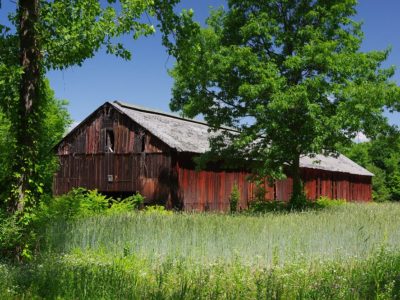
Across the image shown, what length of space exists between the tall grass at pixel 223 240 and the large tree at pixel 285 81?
24.5 feet

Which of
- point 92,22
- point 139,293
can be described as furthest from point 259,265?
point 92,22

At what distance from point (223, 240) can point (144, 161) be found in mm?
16972

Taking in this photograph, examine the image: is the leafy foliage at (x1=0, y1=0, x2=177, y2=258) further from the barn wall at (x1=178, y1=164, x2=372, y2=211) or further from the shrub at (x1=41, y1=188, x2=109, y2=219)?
the barn wall at (x1=178, y1=164, x2=372, y2=211)

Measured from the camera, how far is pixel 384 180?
57.9m

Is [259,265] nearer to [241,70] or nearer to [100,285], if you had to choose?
[100,285]

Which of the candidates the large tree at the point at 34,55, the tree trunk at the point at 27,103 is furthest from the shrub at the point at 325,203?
the tree trunk at the point at 27,103

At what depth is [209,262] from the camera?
933 cm

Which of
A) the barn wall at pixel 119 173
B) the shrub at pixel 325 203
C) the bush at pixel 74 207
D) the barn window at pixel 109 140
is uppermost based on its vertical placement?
the barn window at pixel 109 140

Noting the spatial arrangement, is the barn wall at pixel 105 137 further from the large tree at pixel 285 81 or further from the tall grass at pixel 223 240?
the tall grass at pixel 223 240

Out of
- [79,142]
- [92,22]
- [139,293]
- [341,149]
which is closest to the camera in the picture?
[139,293]

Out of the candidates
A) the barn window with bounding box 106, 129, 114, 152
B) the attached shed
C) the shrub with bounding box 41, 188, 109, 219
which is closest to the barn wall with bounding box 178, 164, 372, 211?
the attached shed

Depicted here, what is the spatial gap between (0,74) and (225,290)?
259 inches

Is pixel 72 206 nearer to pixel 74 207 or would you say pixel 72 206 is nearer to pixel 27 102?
pixel 74 207

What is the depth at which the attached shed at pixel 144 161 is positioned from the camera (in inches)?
1061
